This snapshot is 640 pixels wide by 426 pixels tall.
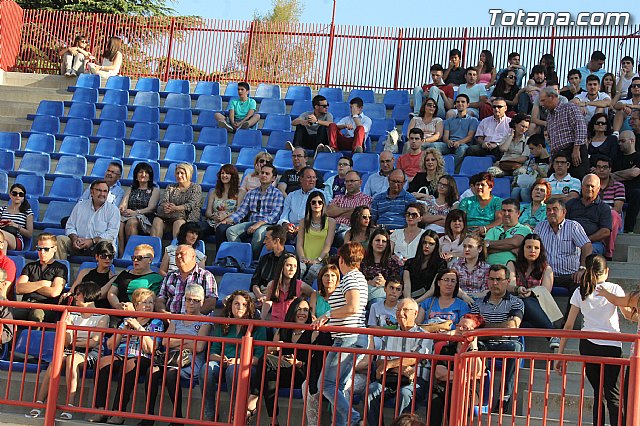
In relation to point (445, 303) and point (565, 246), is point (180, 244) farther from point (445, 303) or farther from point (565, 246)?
point (565, 246)

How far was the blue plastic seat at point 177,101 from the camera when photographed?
17.0m

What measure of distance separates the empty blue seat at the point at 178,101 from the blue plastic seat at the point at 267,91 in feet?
3.76

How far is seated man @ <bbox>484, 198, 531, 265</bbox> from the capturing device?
10.6 m

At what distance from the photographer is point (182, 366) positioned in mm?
9289

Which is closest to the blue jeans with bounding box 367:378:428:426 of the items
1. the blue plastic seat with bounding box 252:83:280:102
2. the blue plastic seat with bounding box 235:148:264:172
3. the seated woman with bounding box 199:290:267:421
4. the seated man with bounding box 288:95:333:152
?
the seated woman with bounding box 199:290:267:421

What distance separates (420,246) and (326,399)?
243 cm

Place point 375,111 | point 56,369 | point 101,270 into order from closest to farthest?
point 56,369, point 101,270, point 375,111

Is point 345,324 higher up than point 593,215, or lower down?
lower down

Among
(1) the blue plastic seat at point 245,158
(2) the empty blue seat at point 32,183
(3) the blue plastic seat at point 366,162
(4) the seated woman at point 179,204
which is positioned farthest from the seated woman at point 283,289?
(2) the empty blue seat at point 32,183

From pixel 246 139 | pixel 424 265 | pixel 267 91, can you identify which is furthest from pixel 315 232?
pixel 267 91

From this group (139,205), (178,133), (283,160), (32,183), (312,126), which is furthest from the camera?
(178,133)

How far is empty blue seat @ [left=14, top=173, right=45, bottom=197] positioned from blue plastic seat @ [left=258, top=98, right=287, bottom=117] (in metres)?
3.97

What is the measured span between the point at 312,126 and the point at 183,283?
5.21 meters

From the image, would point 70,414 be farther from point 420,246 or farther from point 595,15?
point 595,15
